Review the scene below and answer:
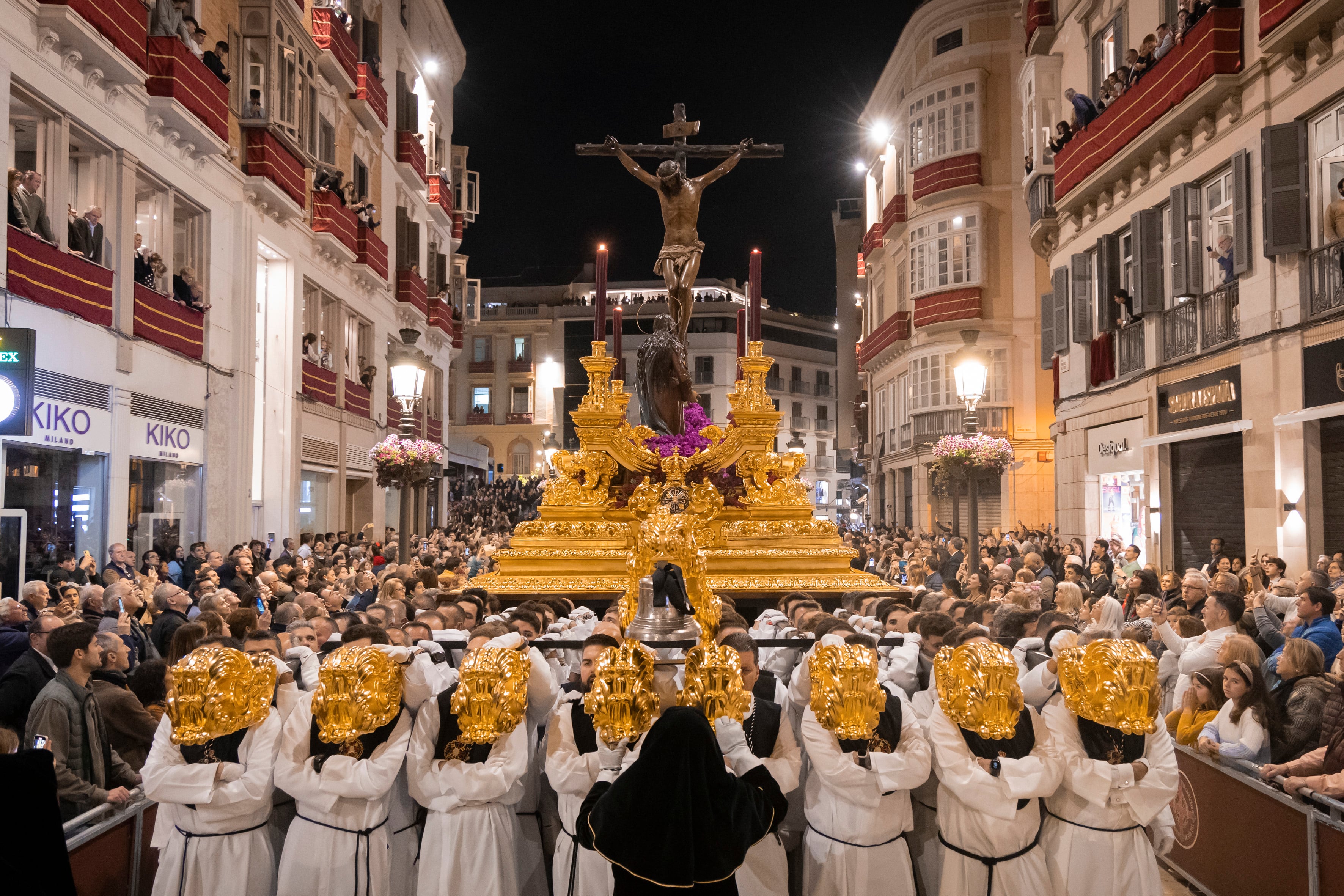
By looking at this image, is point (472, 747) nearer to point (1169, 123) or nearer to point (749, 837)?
point (749, 837)

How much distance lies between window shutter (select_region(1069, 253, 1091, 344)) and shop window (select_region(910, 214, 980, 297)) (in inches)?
362

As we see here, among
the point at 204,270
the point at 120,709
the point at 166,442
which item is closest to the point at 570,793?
the point at 120,709

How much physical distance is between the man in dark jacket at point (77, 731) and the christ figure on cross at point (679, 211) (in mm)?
6664

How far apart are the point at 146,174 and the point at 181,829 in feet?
40.6

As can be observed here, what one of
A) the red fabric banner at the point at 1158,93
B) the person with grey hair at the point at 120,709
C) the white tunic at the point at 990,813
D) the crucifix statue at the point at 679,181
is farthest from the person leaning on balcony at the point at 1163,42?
the person with grey hair at the point at 120,709

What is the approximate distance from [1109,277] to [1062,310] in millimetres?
2070

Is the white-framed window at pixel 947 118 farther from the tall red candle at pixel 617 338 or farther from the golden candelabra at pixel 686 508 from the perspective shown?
the golden candelabra at pixel 686 508

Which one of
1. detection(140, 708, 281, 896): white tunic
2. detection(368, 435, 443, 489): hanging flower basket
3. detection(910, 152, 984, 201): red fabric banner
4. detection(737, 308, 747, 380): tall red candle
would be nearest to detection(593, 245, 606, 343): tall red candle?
detection(737, 308, 747, 380): tall red candle

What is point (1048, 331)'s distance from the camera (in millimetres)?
21547

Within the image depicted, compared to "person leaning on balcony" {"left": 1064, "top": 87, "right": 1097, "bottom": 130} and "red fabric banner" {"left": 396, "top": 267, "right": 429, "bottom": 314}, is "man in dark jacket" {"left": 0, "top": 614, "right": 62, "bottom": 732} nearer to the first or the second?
"person leaning on balcony" {"left": 1064, "top": 87, "right": 1097, "bottom": 130}


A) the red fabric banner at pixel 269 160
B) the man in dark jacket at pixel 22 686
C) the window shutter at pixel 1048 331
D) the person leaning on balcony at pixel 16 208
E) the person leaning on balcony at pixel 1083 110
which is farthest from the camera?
the window shutter at pixel 1048 331

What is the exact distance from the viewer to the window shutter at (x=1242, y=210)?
13.2 metres

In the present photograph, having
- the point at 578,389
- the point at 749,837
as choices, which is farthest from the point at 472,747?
the point at 578,389

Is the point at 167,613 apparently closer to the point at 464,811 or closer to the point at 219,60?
the point at 464,811
